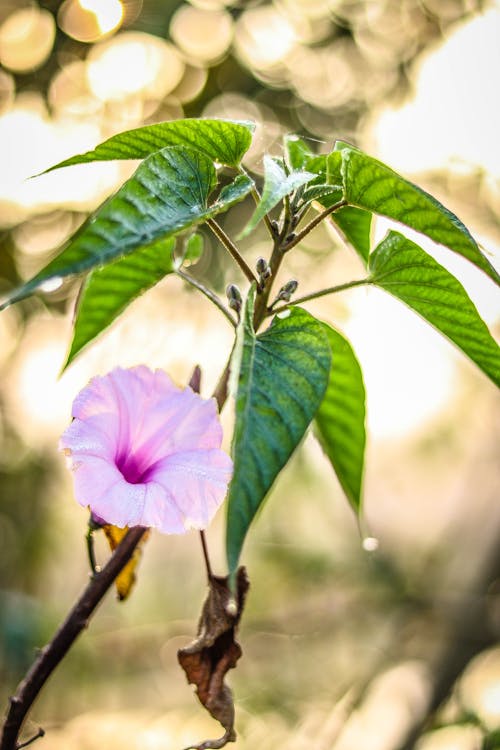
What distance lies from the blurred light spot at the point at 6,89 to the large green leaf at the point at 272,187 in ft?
4.64

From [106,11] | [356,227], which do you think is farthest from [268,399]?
[106,11]

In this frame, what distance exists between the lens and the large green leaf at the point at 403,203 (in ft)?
1.22

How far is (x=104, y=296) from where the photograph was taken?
0.42 metres

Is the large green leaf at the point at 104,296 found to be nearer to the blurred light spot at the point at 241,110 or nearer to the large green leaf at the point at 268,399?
the large green leaf at the point at 268,399

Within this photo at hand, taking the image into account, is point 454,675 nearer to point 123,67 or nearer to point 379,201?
point 123,67

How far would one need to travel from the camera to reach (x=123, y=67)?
5.61 ft

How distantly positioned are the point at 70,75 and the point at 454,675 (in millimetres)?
1442

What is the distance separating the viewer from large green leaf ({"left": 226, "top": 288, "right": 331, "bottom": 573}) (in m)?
0.31

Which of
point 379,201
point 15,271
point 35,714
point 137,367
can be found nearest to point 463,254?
point 379,201

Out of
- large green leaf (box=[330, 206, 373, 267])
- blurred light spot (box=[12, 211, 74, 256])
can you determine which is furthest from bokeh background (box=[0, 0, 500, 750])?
large green leaf (box=[330, 206, 373, 267])

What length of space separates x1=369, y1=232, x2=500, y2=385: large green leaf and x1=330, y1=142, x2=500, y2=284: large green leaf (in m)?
0.04

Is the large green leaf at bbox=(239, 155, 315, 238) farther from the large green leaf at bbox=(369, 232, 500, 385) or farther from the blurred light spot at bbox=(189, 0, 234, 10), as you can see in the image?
the blurred light spot at bbox=(189, 0, 234, 10)

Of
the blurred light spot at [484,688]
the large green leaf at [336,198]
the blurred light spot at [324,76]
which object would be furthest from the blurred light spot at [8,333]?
the large green leaf at [336,198]

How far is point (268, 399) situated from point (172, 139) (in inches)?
6.2
